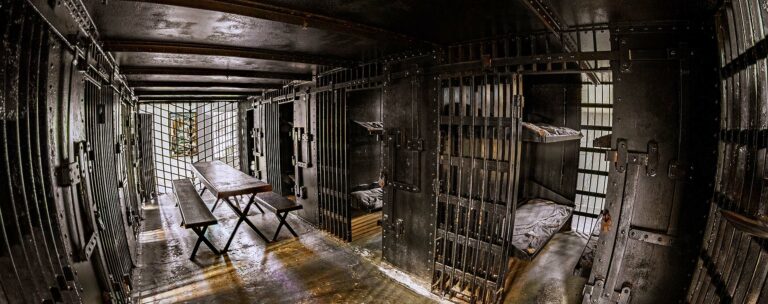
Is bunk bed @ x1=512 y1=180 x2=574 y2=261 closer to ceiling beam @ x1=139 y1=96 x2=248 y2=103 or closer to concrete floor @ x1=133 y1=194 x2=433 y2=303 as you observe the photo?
concrete floor @ x1=133 y1=194 x2=433 y2=303

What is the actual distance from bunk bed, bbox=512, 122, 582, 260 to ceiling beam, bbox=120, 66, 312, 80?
16.2ft

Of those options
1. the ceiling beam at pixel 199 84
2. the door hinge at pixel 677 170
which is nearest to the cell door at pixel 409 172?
the door hinge at pixel 677 170

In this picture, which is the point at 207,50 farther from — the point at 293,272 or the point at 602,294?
the point at 602,294

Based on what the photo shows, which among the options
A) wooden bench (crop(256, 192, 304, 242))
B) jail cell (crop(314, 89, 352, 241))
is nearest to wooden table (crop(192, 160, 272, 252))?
wooden bench (crop(256, 192, 304, 242))

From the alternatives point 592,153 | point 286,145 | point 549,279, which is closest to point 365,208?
point 549,279

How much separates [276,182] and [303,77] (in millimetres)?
4040

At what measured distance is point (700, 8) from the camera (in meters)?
2.80

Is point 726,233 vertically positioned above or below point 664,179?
below

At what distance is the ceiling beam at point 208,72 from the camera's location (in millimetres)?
6098

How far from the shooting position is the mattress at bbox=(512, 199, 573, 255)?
4.80 meters

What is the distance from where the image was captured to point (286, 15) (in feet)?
11.1

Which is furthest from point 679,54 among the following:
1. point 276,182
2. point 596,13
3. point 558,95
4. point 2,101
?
point 276,182

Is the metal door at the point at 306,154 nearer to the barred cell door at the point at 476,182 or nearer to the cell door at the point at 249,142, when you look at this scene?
the barred cell door at the point at 476,182

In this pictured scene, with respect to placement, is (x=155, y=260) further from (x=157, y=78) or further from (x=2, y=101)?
(x=2, y=101)
